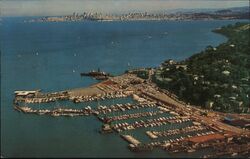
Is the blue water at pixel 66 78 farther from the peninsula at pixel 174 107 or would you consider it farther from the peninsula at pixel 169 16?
the peninsula at pixel 169 16

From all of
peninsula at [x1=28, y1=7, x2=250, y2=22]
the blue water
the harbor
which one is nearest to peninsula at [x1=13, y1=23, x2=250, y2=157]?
the harbor

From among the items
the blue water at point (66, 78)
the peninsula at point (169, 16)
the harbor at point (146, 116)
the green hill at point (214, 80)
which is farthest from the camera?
the peninsula at point (169, 16)

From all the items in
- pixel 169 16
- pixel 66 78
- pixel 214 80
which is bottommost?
pixel 169 16

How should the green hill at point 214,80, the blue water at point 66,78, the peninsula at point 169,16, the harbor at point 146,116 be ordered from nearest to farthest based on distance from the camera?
the blue water at point 66,78 → the harbor at point 146,116 → the green hill at point 214,80 → the peninsula at point 169,16

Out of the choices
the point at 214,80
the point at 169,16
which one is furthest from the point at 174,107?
the point at 169,16

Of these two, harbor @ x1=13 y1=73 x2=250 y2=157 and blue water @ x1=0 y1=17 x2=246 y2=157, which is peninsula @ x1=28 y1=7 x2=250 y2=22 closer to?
blue water @ x1=0 y1=17 x2=246 y2=157

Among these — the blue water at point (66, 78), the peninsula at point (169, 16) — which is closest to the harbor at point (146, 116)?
the blue water at point (66, 78)

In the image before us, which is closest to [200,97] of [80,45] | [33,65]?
[33,65]

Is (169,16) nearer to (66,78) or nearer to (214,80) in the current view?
(66,78)

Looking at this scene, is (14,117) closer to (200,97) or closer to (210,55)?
(200,97)

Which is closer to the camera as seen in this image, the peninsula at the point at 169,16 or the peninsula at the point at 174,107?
the peninsula at the point at 174,107
